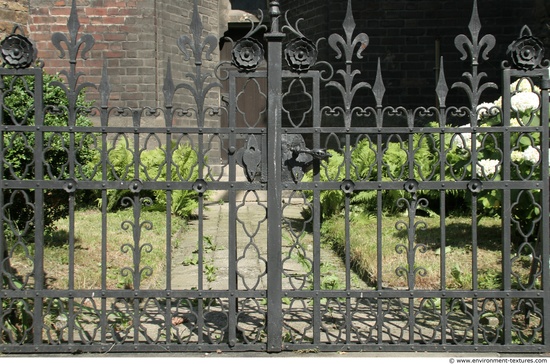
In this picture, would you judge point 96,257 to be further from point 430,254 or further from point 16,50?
point 430,254

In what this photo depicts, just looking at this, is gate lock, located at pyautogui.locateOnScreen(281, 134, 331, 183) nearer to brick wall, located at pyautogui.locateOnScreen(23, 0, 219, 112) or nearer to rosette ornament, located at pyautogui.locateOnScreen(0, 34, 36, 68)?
rosette ornament, located at pyautogui.locateOnScreen(0, 34, 36, 68)

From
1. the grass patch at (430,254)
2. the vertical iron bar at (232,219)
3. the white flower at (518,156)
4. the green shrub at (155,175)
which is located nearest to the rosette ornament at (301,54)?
the vertical iron bar at (232,219)

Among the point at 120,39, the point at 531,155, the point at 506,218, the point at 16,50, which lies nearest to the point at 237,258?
the point at 506,218

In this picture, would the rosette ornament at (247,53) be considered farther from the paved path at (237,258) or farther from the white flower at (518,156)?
the white flower at (518,156)

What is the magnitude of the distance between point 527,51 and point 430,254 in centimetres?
305

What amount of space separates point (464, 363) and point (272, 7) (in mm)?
2691

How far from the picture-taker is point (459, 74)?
41.8 ft

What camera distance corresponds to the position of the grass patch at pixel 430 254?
5656 millimetres

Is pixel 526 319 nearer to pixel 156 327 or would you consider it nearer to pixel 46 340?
pixel 156 327

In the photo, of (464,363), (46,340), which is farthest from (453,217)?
(46,340)

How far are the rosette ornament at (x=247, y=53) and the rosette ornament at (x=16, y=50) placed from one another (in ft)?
4.54

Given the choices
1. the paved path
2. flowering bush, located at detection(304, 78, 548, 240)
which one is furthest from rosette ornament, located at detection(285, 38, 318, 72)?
the paved path

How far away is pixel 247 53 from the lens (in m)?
4.26

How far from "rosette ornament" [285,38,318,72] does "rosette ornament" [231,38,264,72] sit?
0.66 ft
